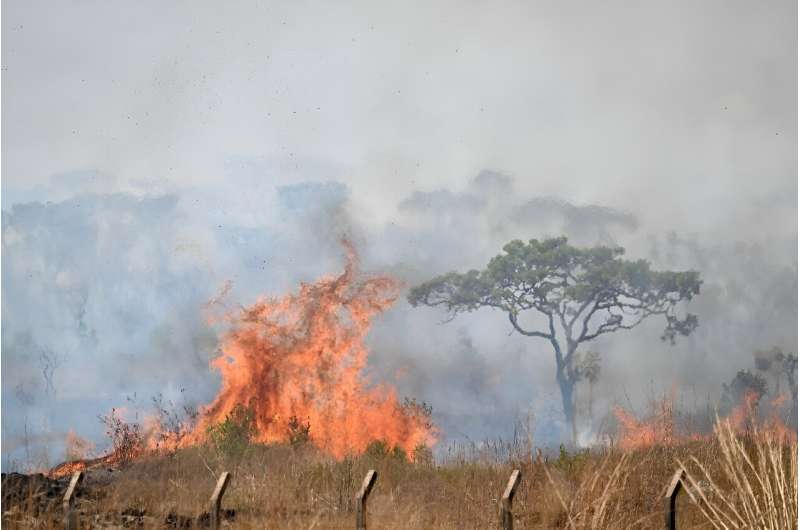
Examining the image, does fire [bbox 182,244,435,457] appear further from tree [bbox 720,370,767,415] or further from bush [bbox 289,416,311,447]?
tree [bbox 720,370,767,415]

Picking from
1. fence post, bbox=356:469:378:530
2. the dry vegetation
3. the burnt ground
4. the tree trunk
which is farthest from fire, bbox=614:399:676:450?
the tree trunk

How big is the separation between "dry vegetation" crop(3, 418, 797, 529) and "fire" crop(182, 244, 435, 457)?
392 cm

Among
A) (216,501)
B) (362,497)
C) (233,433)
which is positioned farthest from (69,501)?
(233,433)

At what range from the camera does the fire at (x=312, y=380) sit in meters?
23.4

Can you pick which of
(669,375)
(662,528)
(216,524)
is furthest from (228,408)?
(669,375)

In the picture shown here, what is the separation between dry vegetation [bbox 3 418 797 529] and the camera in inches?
492

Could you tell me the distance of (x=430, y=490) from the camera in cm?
1593

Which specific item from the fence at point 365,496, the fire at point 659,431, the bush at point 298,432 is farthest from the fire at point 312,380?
the fence at point 365,496

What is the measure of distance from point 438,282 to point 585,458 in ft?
66.5

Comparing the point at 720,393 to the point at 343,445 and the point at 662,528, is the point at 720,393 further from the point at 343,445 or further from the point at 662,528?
the point at 662,528

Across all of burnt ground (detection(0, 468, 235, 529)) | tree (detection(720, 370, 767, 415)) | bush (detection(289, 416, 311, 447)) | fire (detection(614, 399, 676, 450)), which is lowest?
burnt ground (detection(0, 468, 235, 529))

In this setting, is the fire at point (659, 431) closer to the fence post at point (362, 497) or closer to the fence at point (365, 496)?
the fence at point (365, 496)

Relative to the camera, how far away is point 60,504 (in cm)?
1352

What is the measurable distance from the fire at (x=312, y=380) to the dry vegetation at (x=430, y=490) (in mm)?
3924
